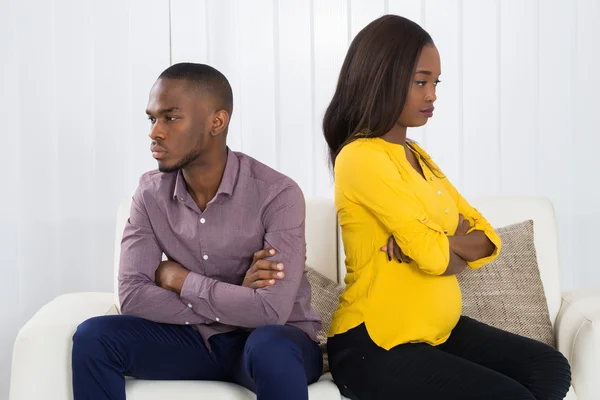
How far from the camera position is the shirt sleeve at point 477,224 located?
2.33m

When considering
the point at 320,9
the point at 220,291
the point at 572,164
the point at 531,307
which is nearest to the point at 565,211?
the point at 572,164

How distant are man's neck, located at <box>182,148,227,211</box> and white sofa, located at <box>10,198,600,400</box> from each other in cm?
45

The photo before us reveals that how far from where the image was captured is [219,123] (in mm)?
2350

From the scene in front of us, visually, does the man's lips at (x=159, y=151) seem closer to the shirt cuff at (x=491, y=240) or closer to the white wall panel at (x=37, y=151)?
the shirt cuff at (x=491, y=240)

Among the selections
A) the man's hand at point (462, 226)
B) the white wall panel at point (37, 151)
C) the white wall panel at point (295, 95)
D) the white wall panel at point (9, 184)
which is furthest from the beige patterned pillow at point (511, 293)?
the white wall panel at point (9, 184)

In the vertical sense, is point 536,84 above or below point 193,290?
above

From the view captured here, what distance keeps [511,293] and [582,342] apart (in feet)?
0.93

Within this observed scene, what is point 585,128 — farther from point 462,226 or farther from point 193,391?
point 193,391

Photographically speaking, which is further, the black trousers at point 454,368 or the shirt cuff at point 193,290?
the shirt cuff at point 193,290

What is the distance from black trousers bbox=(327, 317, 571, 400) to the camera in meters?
2.01

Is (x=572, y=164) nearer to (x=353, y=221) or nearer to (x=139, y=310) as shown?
(x=353, y=221)

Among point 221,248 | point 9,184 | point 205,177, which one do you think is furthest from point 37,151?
point 221,248

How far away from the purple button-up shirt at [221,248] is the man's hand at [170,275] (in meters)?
0.02

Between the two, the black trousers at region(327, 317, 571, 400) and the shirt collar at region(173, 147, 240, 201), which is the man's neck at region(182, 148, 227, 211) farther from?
the black trousers at region(327, 317, 571, 400)
